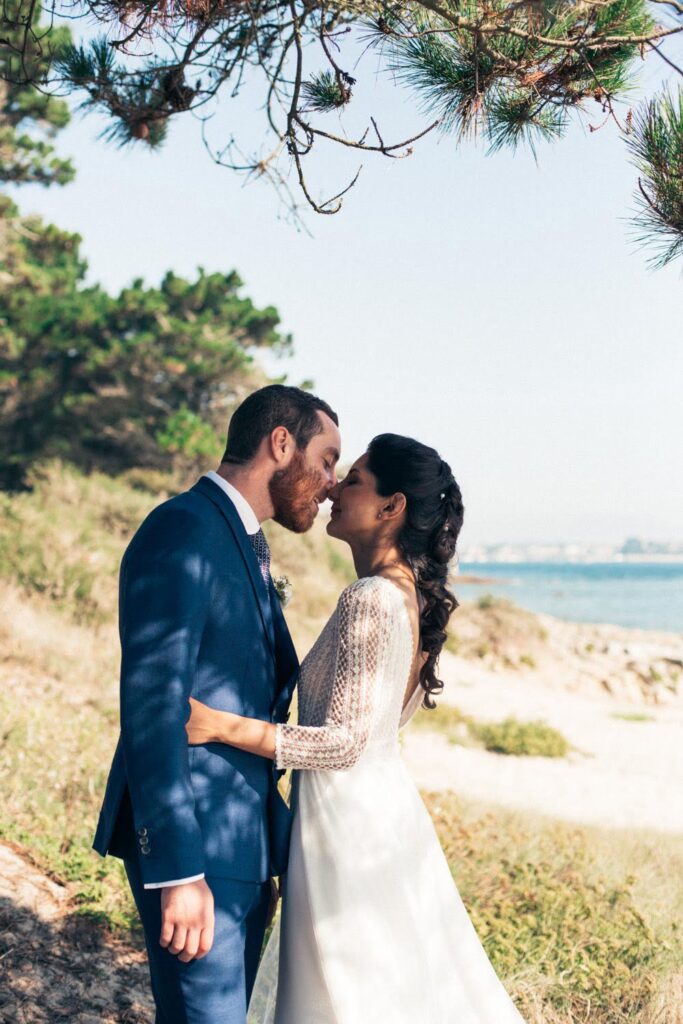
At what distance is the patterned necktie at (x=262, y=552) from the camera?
262 centimetres

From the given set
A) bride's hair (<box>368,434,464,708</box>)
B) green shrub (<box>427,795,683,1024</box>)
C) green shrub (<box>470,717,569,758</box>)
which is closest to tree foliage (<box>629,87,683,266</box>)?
bride's hair (<box>368,434,464,708</box>)

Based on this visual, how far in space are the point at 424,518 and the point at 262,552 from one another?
23.2 inches

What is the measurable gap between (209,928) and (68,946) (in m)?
2.27

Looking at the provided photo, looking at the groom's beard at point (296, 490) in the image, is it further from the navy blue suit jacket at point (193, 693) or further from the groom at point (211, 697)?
the navy blue suit jacket at point (193, 693)

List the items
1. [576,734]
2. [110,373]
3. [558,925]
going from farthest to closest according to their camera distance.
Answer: [110,373] → [576,734] → [558,925]

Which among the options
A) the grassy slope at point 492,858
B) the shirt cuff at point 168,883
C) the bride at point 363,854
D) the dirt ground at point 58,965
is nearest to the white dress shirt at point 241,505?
the bride at point 363,854

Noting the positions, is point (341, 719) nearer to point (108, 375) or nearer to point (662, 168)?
point (662, 168)

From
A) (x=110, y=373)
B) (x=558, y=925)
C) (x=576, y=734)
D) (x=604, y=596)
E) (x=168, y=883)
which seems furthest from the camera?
(x=604, y=596)

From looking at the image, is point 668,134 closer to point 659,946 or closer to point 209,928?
point 209,928

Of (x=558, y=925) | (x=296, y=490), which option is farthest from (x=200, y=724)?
(x=558, y=925)

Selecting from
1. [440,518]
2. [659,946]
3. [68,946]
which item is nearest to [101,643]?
[68,946]

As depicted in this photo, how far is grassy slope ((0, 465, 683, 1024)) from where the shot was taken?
4.09 metres

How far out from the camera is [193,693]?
2373 millimetres

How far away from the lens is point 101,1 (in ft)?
11.4
